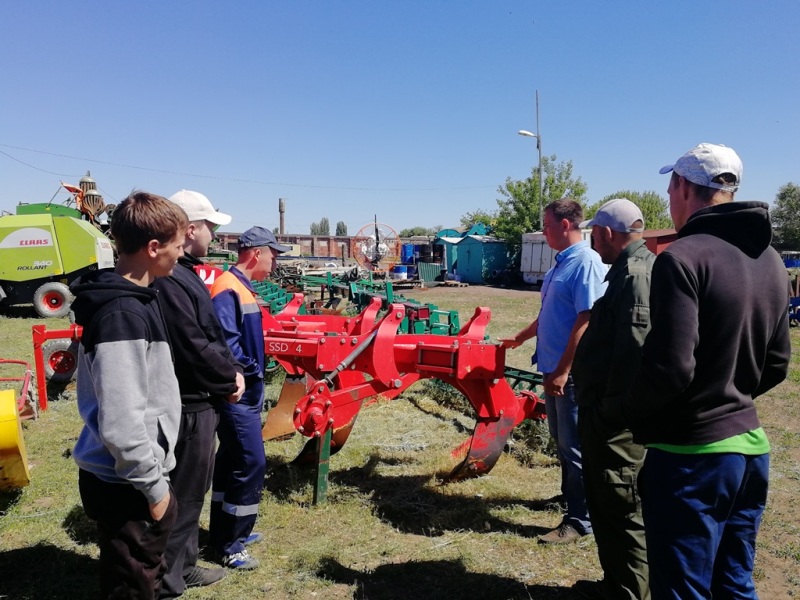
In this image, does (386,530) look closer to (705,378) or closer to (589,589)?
(589,589)

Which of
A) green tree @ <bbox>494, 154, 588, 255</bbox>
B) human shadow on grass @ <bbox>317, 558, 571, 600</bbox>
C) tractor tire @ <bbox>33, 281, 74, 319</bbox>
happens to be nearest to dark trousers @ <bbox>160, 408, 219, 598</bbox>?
human shadow on grass @ <bbox>317, 558, 571, 600</bbox>

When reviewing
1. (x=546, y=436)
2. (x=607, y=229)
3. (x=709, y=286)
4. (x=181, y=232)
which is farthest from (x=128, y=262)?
(x=546, y=436)

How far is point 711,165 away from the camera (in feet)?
6.46

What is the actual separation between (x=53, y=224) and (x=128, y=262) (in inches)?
518


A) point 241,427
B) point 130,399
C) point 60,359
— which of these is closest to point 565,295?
point 241,427

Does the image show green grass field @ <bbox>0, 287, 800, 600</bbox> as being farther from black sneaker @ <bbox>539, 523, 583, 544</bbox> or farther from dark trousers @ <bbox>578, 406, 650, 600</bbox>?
dark trousers @ <bbox>578, 406, 650, 600</bbox>

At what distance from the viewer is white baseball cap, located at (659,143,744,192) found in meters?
1.97

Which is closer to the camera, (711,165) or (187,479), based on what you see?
(711,165)

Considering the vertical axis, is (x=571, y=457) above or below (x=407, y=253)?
below

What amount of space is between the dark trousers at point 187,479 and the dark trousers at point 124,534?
0.49 meters

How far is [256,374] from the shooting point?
10.6ft

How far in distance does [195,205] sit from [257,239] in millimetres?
456

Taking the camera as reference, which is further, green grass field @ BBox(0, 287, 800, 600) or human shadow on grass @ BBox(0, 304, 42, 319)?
human shadow on grass @ BBox(0, 304, 42, 319)

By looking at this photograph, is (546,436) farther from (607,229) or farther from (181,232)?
(181,232)
